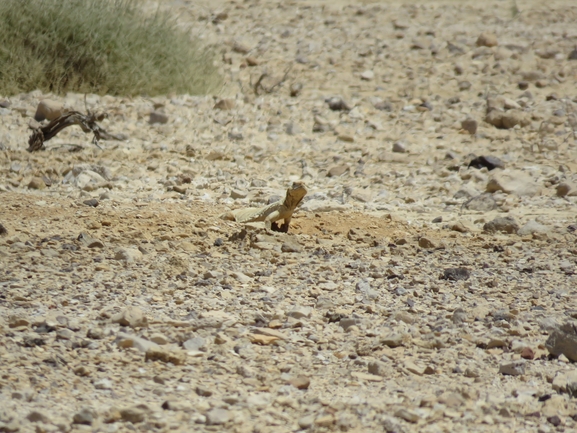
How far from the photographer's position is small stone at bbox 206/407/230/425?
2.61 m

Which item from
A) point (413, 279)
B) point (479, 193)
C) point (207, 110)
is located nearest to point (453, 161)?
point (479, 193)

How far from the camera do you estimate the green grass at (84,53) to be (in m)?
8.56

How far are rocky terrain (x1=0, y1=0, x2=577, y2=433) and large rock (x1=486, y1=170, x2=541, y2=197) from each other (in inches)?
0.7

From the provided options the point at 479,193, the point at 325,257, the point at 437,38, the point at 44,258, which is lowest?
the point at 44,258

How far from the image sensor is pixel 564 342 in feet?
10.8

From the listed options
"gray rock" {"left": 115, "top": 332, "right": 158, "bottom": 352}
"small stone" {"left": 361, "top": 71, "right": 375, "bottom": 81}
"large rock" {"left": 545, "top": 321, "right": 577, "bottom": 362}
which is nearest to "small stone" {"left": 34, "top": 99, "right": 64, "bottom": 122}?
"small stone" {"left": 361, "top": 71, "right": 375, "bottom": 81}

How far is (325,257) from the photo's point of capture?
465 cm

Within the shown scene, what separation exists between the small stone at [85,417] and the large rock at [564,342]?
1938 mm

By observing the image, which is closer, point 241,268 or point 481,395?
point 481,395

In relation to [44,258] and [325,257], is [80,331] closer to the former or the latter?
[44,258]

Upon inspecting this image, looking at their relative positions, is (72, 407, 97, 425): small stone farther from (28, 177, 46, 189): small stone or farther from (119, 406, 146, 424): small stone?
(28, 177, 46, 189): small stone

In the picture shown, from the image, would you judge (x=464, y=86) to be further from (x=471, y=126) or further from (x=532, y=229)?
(x=532, y=229)

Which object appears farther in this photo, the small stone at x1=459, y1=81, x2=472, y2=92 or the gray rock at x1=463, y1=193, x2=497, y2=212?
the small stone at x1=459, y1=81, x2=472, y2=92

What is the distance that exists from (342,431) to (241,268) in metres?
1.83
